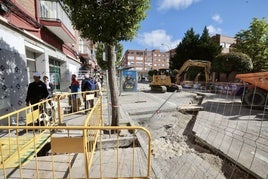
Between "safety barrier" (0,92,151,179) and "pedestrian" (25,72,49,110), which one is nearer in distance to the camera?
"safety barrier" (0,92,151,179)

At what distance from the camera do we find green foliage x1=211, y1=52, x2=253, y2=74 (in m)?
18.5

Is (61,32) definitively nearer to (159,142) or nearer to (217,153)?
(159,142)

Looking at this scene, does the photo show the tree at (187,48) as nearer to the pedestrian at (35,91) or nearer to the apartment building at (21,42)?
Answer: the apartment building at (21,42)

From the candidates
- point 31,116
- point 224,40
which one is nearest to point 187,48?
point 224,40

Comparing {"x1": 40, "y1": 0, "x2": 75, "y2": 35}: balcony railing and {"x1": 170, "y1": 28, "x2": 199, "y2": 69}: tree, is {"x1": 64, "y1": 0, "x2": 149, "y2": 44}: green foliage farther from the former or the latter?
{"x1": 170, "y1": 28, "x2": 199, "y2": 69}: tree

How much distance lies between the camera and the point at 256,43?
2389 centimetres

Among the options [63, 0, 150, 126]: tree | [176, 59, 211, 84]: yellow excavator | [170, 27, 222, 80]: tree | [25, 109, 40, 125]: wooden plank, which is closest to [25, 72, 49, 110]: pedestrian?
[25, 109, 40, 125]: wooden plank

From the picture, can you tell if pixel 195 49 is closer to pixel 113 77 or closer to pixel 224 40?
pixel 224 40

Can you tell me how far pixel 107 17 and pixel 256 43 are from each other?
2684 centimetres

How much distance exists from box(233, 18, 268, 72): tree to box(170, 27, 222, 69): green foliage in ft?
13.2

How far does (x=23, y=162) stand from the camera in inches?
130

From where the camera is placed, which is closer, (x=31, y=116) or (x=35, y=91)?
(x=31, y=116)

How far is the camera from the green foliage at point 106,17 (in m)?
4.14

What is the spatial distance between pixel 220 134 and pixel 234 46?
25.4 m
